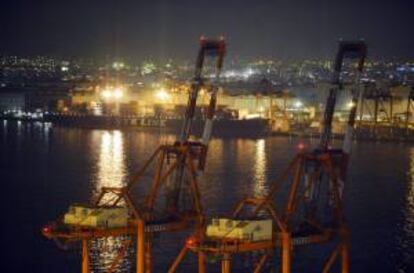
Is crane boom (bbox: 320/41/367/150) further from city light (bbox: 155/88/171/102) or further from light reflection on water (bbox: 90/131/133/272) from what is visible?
city light (bbox: 155/88/171/102)

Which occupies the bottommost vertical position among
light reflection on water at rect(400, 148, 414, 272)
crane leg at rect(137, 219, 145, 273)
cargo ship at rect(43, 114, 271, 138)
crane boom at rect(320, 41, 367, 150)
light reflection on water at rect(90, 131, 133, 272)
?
light reflection on water at rect(90, 131, 133, 272)

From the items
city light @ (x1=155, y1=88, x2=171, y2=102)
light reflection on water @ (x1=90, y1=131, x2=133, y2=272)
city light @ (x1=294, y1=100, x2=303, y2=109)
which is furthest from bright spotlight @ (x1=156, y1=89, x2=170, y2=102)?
light reflection on water @ (x1=90, y1=131, x2=133, y2=272)

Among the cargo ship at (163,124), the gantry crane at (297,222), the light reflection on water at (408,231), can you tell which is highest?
the gantry crane at (297,222)

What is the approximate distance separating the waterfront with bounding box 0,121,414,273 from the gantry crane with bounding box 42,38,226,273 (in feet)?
9.26

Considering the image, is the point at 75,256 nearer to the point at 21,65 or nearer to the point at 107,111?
the point at 107,111

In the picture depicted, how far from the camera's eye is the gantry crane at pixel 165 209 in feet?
59.1

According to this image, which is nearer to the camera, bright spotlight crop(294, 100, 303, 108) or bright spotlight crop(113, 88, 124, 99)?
bright spotlight crop(294, 100, 303, 108)

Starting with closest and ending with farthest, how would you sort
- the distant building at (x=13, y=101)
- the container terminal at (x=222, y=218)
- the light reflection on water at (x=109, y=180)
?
1. the container terminal at (x=222, y=218)
2. the light reflection on water at (x=109, y=180)
3. the distant building at (x=13, y=101)

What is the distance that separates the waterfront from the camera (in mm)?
25141

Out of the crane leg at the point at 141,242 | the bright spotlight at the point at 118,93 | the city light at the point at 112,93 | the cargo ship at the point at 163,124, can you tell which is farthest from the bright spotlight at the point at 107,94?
the crane leg at the point at 141,242

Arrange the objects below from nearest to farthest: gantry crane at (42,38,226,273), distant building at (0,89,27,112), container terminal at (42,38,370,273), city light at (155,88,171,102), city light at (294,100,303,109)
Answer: container terminal at (42,38,370,273) < gantry crane at (42,38,226,273) < city light at (294,100,303,109) < city light at (155,88,171,102) < distant building at (0,89,27,112)

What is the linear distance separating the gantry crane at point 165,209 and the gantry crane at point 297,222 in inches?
28.6

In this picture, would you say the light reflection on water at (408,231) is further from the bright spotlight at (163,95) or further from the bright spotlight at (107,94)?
the bright spotlight at (107,94)

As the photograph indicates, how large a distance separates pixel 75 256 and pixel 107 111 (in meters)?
69.9
